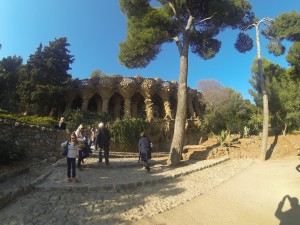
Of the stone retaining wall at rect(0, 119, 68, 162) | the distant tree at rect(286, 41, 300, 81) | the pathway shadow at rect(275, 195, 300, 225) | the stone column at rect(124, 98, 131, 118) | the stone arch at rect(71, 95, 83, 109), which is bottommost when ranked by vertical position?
the pathway shadow at rect(275, 195, 300, 225)

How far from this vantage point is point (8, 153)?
9.95m

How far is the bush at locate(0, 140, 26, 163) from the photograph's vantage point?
971 centimetres

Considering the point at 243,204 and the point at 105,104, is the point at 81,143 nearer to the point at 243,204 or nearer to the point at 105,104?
the point at 243,204

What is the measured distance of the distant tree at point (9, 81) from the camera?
79.0 feet

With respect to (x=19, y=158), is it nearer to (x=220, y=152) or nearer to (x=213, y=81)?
(x=220, y=152)

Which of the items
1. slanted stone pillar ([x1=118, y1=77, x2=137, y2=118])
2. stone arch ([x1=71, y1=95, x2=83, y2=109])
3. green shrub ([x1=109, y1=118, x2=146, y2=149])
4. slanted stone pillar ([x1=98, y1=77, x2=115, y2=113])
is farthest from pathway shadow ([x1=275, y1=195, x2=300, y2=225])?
stone arch ([x1=71, y1=95, x2=83, y2=109])

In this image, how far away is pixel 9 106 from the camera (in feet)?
79.8

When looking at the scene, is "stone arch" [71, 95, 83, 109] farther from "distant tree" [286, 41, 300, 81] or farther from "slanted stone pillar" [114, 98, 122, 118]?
"distant tree" [286, 41, 300, 81]

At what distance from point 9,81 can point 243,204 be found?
25974 mm

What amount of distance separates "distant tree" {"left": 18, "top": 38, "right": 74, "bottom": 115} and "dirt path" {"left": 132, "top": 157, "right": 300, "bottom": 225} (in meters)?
16.9

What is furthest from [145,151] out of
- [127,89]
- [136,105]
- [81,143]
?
[136,105]

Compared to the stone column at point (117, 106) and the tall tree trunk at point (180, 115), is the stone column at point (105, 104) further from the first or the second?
the tall tree trunk at point (180, 115)

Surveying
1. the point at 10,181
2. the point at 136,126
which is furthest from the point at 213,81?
the point at 10,181

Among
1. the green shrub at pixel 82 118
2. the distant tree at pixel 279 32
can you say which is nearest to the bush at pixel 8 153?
the green shrub at pixel 82 118
